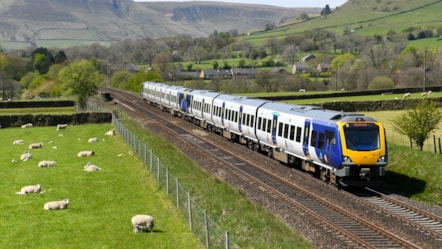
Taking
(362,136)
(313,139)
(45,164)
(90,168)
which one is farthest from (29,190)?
(362,136)

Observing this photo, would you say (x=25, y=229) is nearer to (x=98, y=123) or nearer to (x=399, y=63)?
(x=98, y=123)

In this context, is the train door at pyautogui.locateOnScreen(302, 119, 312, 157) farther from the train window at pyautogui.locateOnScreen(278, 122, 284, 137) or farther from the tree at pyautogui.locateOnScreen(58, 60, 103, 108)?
the tree at pyautogui.locateOnScreen(58, 60, 103, 108)

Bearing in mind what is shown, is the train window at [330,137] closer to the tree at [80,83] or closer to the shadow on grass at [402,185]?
the shadow on grass at [402,185]

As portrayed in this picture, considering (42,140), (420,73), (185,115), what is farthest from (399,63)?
(42,140)

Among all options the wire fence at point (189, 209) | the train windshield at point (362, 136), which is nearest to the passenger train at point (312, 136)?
the train windshield at point (362, 136)

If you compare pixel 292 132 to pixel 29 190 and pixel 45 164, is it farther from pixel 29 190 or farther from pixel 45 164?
pixel 45 164

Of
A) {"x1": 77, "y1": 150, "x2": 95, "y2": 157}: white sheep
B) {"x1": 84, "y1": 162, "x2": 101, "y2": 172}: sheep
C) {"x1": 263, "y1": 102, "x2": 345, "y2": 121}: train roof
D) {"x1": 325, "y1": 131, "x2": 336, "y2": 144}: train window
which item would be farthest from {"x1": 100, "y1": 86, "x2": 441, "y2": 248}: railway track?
{"x1": 77, "y1": 150, "x2": 95, "y2": 157}: white sheep

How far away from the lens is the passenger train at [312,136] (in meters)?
28.4

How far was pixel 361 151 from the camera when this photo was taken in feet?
92.7

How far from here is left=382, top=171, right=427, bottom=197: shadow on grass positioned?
30.6 meters

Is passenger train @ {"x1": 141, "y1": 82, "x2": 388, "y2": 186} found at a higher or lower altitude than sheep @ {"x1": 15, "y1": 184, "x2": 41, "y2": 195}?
higher

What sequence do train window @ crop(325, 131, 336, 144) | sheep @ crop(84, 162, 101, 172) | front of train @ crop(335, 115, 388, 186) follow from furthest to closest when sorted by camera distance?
sheep @ crop(84, 162, 101, 172)
train window @ crop(325, 131, 336, 144)
front of train @ crop(335, 115, 388, 186)

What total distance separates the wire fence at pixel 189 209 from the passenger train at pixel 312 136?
7491 millimetres

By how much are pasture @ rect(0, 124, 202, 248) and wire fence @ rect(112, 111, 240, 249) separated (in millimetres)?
309
